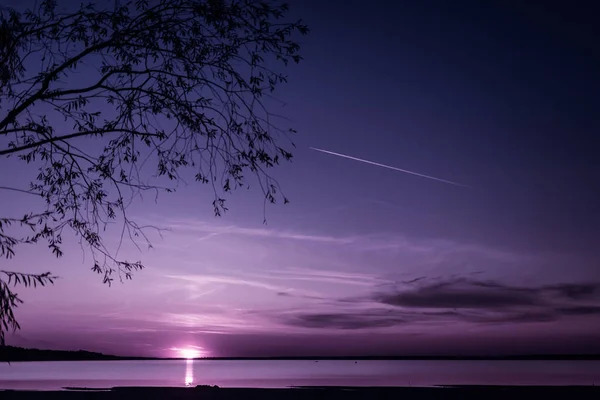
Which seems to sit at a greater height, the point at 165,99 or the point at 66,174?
the point at 165,99

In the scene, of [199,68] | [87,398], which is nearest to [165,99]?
[199,68]

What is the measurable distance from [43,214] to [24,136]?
1.37 meters

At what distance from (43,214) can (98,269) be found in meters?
1.40

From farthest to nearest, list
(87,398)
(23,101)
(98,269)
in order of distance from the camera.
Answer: (87,398) < (98,269) < (23,101)

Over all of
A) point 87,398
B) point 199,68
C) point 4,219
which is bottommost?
point 87,398

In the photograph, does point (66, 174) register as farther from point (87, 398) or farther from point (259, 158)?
point (87, 398)

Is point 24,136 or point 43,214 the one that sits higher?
point 24,136

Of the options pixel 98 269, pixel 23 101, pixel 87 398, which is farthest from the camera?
pixel 87 398

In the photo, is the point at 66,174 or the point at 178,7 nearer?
the point at 178,7

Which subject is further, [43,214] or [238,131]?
[43,214]

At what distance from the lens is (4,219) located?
931cm

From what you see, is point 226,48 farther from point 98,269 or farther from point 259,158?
point 98,269

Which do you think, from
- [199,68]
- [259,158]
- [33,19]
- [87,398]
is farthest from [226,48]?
[87,398]

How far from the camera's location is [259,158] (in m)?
9.48
